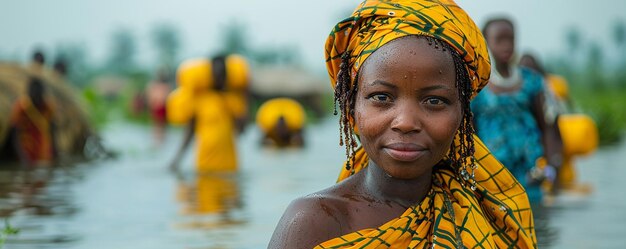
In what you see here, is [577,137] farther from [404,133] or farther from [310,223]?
[310,223]

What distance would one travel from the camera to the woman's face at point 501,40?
717 cm

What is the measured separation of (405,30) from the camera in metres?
2.88

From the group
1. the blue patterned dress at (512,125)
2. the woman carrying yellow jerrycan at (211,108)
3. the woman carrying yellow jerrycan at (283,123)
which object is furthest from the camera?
the woman carrying yellow jerrycan at (283,123)

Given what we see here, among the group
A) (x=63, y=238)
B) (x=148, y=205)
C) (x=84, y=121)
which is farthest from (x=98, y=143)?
(x=63, y=238)

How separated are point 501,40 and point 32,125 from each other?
8.78 metres

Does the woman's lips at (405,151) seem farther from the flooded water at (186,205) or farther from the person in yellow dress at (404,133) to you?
the flooded water at (186,205)

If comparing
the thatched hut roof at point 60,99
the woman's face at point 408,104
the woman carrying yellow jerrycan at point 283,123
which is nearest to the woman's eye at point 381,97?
the woman's face at point 408,104

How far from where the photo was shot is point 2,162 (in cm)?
1528

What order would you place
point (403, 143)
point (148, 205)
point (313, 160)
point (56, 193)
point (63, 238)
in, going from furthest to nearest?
point (313, 160) → point (56, 193) → point (148, 205) → point (63, 238) → point (403, 143)

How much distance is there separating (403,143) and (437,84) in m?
0.18

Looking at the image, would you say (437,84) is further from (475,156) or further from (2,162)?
(2,162)

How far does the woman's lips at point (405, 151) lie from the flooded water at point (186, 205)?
14.2 feet

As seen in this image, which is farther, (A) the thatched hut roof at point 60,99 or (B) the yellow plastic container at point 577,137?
(A) the thatched hut roof at point 60,99

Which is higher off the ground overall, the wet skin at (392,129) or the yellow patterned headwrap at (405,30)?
the yellow patterned headwrap at (405,30)
